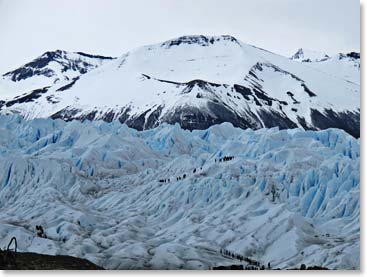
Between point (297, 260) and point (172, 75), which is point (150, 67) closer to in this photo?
point (172, 75)

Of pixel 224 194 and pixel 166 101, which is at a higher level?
pixel 166 101

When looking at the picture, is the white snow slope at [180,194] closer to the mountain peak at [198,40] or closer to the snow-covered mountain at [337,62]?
the snow-covered mountain at [337,62]

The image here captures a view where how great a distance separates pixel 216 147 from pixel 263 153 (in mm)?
481

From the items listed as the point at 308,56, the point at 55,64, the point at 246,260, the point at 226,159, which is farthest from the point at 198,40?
the point at 246,260

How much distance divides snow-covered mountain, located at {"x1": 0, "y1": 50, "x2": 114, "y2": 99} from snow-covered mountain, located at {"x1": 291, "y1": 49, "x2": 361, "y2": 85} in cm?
213

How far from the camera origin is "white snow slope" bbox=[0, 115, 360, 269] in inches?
247

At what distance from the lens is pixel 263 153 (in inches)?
273

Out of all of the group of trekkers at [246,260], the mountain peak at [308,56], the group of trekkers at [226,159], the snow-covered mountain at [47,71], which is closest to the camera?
the group of trekkers at [246,260]

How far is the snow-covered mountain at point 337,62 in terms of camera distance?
6.58 m

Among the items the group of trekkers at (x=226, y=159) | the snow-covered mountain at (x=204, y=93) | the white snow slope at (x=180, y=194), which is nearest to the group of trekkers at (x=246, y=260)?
the white snow slope at (x=180, y=194)

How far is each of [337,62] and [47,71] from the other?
3.33 meters

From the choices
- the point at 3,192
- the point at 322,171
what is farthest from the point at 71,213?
the point at 322,171

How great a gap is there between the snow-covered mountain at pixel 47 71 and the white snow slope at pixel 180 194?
1.23 feet

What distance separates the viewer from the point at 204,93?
27.1ft
